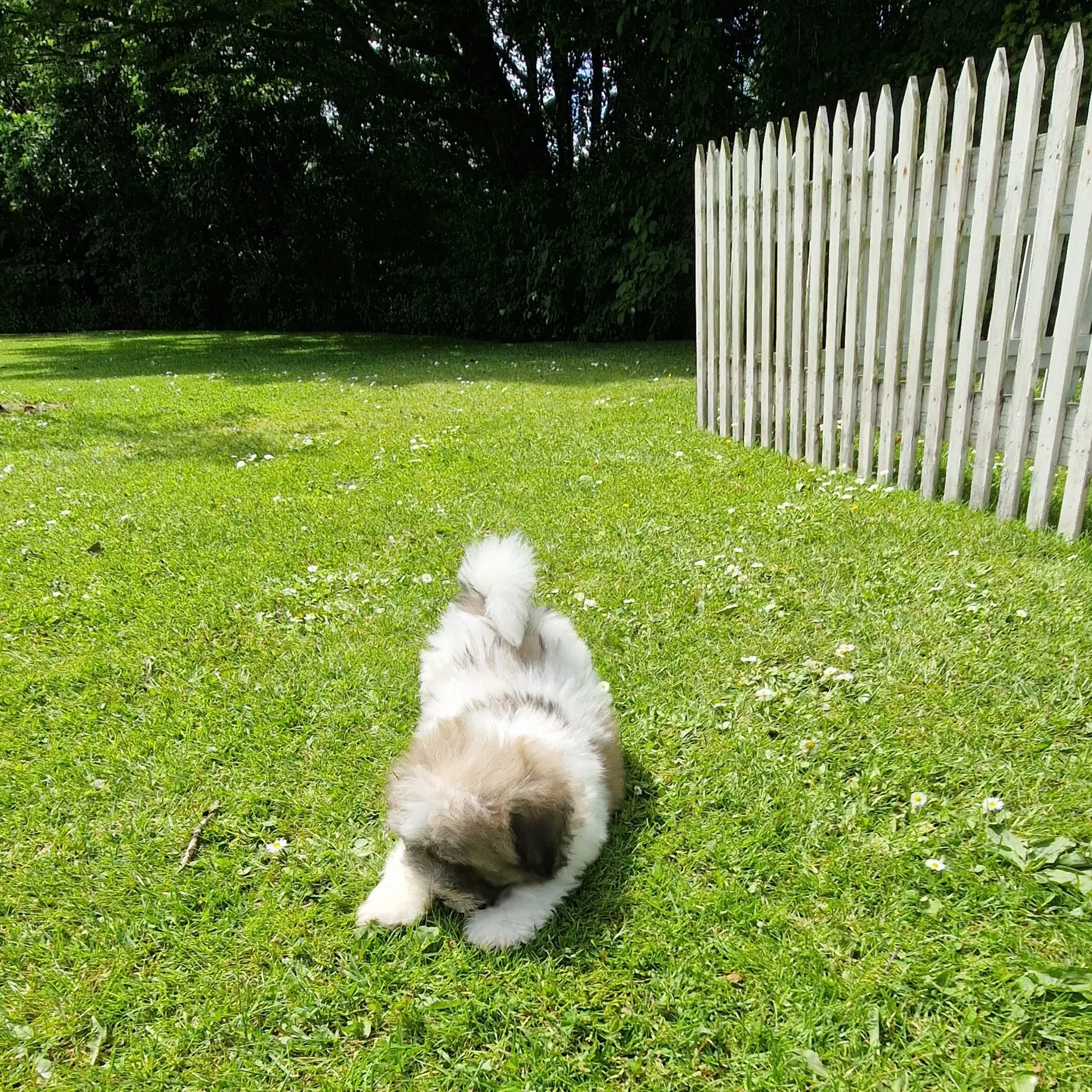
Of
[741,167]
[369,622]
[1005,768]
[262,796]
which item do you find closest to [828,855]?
[1005,768]

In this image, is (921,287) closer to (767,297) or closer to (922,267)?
(922,267)

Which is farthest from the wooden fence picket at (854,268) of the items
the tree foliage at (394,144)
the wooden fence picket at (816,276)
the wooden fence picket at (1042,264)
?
the tree foliage at (394,144)

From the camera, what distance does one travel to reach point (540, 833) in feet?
6.47

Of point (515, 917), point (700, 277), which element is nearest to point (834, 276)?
point (700, 277)

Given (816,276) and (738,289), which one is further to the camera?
(738,289)

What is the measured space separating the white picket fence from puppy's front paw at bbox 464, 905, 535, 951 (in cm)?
367

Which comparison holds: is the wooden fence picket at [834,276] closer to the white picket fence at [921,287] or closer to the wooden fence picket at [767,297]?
the white picket fence at [921,287]

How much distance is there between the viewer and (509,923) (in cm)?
203

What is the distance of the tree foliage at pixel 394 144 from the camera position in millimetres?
12227

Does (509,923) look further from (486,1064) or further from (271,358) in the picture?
(271,358)

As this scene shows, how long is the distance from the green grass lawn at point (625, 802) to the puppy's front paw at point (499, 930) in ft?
0.12

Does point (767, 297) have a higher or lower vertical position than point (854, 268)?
lower

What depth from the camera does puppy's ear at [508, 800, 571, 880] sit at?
193 cm

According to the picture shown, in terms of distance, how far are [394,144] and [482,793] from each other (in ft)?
63.0
